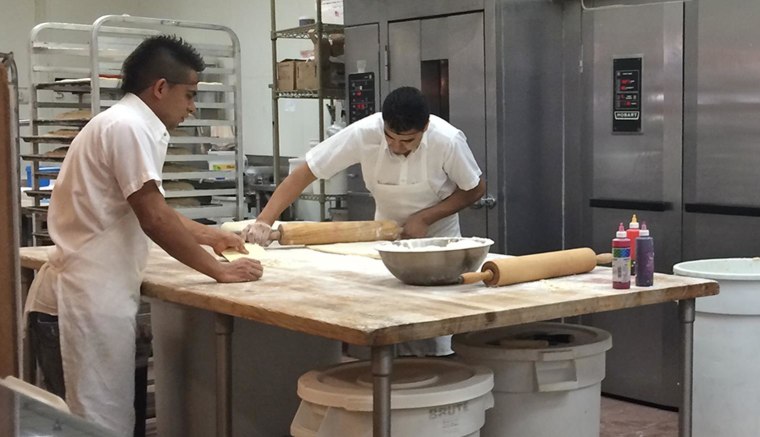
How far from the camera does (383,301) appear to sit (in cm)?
245

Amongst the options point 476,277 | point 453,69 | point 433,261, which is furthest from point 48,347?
point 453,69

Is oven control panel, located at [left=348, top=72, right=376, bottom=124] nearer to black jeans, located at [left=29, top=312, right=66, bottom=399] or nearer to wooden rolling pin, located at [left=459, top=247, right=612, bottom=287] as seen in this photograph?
wooden rolling pin, located at [left=459, top=247, right=612, bottom=287]

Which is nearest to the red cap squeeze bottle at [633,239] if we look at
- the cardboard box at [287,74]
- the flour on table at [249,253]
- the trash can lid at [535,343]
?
the trash can lid at [535,343]

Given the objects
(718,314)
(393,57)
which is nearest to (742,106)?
(718,314)

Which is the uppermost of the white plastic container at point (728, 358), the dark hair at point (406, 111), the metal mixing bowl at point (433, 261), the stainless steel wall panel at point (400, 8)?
the stainless steel wall panel at point (400, 8)

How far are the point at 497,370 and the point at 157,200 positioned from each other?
1083mm

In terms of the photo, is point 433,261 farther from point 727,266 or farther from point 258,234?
point 727,266

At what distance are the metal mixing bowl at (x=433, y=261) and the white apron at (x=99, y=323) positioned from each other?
0.80 m

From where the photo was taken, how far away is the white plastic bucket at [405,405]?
2.32m

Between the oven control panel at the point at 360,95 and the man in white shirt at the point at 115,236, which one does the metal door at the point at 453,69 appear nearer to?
the oven control panel at the point at 360,95

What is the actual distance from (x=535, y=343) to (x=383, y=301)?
0.58 metres

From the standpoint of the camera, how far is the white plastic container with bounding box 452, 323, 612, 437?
2.64 metres

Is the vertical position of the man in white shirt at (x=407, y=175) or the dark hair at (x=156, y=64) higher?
the dark hair at (x=156, y=64)

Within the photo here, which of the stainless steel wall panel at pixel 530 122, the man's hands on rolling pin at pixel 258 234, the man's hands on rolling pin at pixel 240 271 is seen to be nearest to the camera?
the man's hands on rolling pin at pixel 240 271
